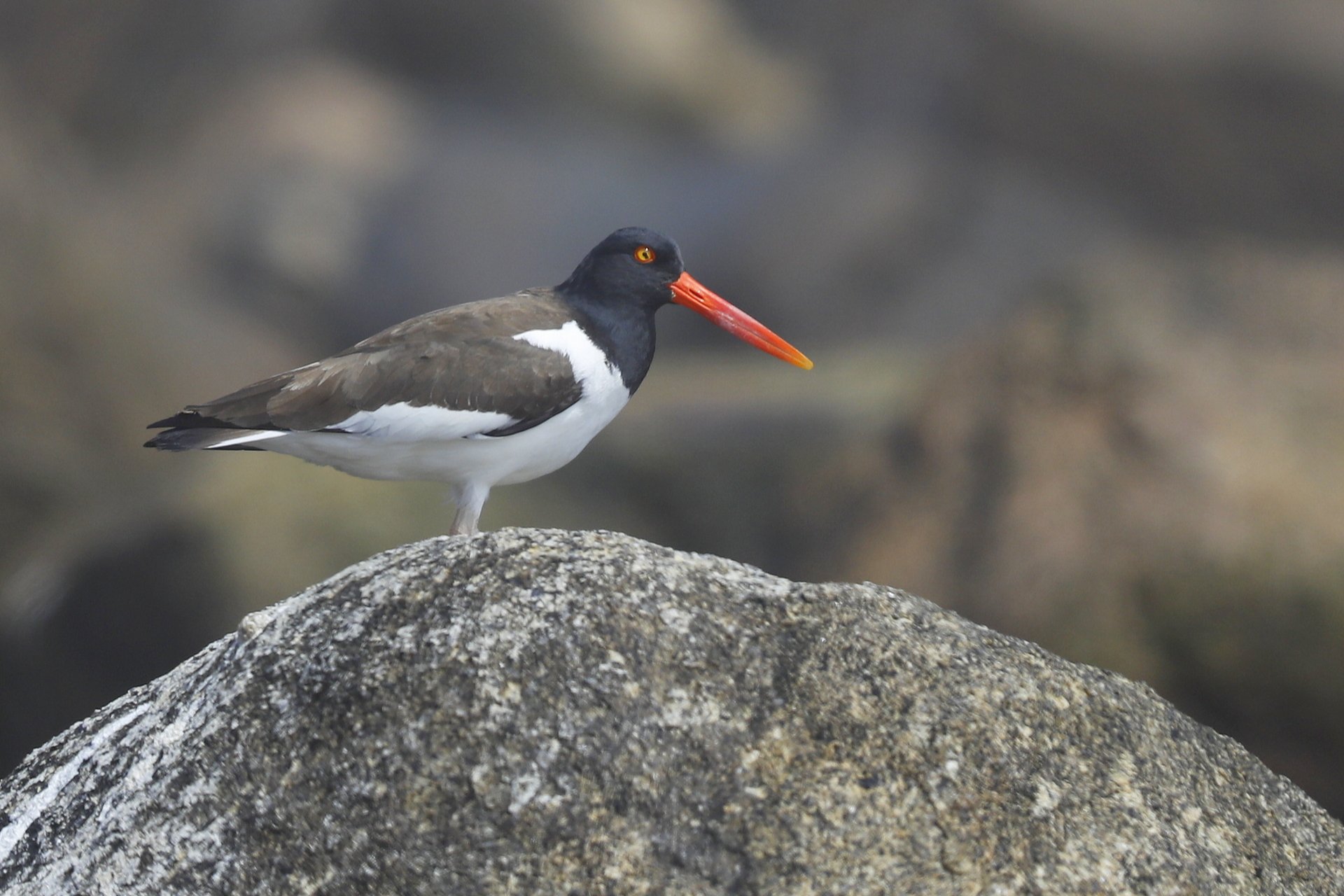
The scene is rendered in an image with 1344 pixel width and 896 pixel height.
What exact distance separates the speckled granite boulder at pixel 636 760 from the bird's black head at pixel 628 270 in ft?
6.08

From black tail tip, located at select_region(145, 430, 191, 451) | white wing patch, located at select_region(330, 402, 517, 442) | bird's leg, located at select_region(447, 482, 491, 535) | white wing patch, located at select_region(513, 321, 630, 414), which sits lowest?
bird's leg, located at select_region(447, 482, 491, 535)

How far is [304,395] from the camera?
3.66 m

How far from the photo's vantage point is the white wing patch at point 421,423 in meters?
3.68

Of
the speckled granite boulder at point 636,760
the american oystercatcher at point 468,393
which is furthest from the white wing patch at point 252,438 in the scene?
the speckled granite boulder at point 636,760

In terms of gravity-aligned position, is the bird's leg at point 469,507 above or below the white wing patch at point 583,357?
below

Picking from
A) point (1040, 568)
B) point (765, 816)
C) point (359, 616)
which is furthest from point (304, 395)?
point (1040, 568)

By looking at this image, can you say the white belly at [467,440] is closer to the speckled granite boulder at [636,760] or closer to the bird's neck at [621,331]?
the bird's neck at [621,331]

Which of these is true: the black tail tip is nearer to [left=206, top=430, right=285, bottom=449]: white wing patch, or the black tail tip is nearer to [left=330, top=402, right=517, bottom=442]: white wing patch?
[left=206, top=430, right=285, bottom=449]: white wing patch

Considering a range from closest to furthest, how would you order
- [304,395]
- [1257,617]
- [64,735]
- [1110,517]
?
[64,735], [304,395], [1257,617], [1110,517]

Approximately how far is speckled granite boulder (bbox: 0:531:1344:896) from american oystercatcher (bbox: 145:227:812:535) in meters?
1.32

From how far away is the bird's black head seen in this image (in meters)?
4.14

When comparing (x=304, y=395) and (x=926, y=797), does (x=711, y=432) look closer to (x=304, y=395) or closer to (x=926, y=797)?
(x=304, y=395)

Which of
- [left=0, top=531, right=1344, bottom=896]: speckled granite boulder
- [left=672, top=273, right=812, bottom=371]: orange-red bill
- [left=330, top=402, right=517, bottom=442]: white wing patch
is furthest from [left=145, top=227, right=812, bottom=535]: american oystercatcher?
[left=0, top=531, right=1344, bottom=896]: speckled granite boulder

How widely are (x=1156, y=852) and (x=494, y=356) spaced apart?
7.87 feet
